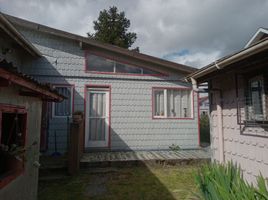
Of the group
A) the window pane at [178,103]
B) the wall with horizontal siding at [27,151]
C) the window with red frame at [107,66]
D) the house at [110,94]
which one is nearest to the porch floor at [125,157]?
the house at [110,94]

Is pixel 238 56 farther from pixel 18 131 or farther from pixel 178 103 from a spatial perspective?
pixel 178 103

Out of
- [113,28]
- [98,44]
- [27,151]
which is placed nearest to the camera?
A: [27,151]

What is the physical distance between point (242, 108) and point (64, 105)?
548cm

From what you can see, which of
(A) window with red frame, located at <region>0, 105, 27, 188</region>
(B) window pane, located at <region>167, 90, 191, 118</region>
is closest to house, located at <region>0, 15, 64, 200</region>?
(A) window with red frame, located at <region>0, 105, 27, 188</region>

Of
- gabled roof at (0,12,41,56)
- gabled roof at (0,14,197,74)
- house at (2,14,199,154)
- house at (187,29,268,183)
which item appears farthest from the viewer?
house at (2,14,199,154)

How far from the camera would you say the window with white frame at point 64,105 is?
22.1ft

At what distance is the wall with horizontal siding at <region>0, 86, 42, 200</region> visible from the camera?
90.6 inches

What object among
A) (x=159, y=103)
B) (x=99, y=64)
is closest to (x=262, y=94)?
(x=159, y=103)

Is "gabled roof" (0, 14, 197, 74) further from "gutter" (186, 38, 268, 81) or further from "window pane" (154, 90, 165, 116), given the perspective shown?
"gutter" (186, 38, 268, 81)

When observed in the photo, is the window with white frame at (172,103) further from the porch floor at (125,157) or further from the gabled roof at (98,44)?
the porch floor at (125,157)

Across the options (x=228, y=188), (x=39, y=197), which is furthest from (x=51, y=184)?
(x=228, y=188)

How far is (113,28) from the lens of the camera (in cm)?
1752

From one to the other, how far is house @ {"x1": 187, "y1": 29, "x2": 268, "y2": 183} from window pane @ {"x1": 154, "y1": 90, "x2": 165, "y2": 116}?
11.7 feet

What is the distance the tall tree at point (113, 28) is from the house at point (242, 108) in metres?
14.6
